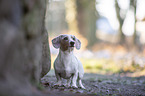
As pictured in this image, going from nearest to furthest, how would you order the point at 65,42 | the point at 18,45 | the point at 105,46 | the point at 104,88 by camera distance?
the point at 18,45, the point at 65,42, the point at 104,88, the point at 105,46

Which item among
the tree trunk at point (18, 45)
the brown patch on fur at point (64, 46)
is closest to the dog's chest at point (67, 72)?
the brown patch on fur at point (64, 46)

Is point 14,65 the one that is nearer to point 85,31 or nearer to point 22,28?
point 22,28

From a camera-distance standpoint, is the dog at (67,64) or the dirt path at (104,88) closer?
the dirt path at (104,88)

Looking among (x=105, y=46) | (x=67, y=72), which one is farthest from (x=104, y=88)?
(x=105, y=46)

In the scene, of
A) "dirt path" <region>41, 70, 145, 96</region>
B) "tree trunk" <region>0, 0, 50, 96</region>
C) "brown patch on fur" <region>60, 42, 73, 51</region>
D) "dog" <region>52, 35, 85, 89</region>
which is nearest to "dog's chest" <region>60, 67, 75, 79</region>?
"dog" <region>52, 35, 85, 89</region>

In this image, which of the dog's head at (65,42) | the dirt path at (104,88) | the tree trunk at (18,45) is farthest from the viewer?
the dog's head at (65,42)

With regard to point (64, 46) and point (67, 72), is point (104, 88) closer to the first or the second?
point (67, 72)

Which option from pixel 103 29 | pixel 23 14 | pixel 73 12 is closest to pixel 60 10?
pixel 103 29

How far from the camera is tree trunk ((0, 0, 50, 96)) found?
2850mm

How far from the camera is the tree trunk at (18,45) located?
2.85 m

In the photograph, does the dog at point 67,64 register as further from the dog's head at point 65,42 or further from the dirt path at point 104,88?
the dirt path at point 104,88

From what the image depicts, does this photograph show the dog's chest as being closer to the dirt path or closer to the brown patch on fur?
the dirt path

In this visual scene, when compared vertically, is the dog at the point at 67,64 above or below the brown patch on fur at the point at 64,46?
below

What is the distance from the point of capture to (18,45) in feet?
10.3
